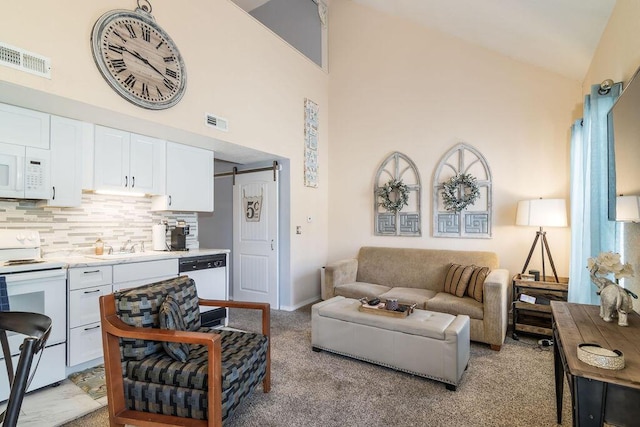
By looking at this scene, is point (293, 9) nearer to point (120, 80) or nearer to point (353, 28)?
point (353, 28)

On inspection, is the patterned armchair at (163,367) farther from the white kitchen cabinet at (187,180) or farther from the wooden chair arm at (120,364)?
the white kitchen cabinet at (187,180)

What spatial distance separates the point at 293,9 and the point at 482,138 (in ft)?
12.1

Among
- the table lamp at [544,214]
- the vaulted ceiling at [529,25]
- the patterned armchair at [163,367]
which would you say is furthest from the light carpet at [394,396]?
the vaulted ceiling at [529,25]

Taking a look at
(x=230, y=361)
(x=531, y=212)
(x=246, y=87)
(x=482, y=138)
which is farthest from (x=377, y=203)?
(x=230, y=361)

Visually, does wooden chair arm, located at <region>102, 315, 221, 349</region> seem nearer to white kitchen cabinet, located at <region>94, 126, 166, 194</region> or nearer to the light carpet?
the light carpet

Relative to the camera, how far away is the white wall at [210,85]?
2.22 meters

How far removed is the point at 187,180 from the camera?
12.0ft

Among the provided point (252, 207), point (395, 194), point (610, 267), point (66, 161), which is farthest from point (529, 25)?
point (66, 161)

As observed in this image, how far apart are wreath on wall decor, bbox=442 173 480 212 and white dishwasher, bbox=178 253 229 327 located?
290 centimetres

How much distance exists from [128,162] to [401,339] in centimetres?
298

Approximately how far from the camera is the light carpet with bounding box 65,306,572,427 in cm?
198

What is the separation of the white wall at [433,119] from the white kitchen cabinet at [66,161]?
11.0 ft

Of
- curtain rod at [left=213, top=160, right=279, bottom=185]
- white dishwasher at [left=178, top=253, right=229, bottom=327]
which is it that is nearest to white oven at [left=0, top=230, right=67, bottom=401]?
white dishwasher at [left=178, top=253, right=229, bottom=327]

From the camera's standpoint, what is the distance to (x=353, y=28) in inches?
196
